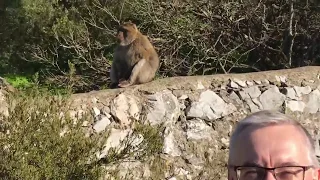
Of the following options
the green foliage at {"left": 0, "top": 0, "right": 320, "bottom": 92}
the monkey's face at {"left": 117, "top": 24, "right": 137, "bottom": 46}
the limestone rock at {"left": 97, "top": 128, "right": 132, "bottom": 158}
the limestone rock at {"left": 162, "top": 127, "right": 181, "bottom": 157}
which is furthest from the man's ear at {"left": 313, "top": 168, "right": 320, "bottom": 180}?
the green foliage at {"left": 0, "top": 0, "right": 320, "bottom": 92}

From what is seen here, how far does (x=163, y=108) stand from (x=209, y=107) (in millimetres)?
529

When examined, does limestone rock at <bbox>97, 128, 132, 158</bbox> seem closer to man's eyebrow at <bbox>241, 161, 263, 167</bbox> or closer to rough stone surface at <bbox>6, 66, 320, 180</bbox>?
rough stone surface at <bbox>6, 66, 320, 180</bbox>

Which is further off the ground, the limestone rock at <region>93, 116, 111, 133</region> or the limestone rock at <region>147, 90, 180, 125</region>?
the limestone rock at <region>147, 90, 180, 125</region>

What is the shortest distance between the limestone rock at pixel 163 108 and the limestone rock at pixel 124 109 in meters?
0.15

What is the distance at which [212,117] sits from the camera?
255 inches

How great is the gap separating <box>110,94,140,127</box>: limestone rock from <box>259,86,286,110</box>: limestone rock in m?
1.39

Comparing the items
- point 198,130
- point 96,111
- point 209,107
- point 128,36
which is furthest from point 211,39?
point 96,111

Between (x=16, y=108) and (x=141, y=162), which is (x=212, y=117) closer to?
(x=141, y=162)

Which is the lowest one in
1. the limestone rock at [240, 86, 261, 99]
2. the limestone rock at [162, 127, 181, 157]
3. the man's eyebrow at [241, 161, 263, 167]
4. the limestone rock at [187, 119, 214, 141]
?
the limestone rock at [162, 127, 181, 157]

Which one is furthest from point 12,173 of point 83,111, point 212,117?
point 212,117

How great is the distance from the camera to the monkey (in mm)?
7848

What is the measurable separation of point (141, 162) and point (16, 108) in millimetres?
1632

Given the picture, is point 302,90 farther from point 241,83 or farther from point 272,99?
point 241,83

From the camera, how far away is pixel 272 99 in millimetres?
6613
